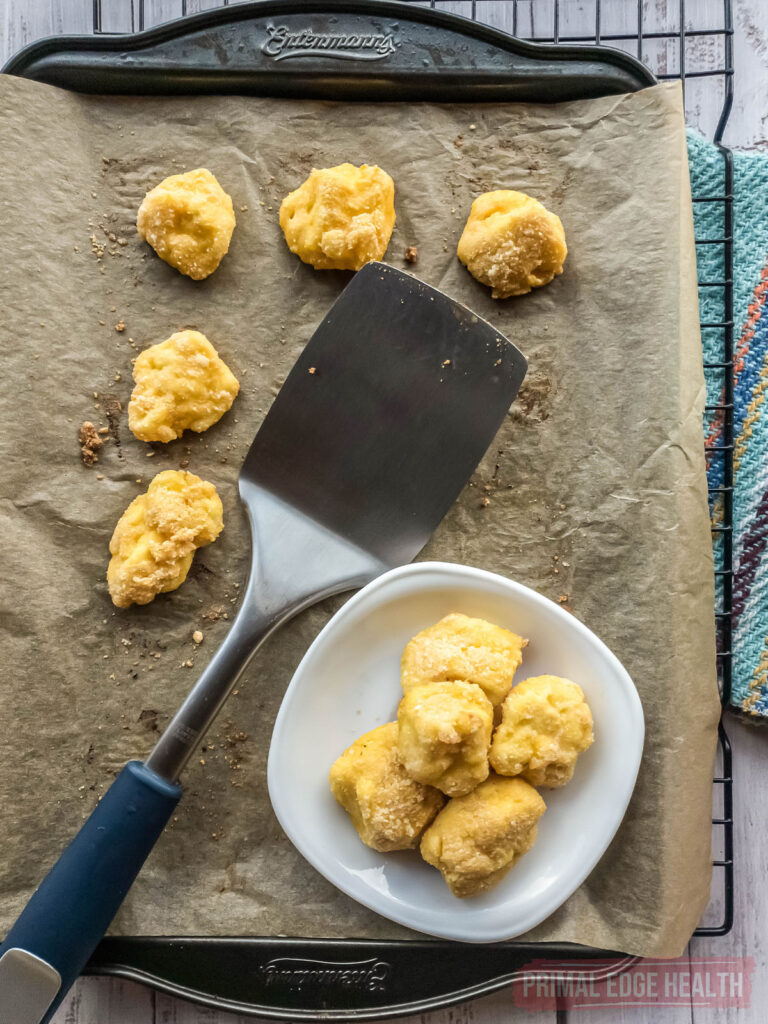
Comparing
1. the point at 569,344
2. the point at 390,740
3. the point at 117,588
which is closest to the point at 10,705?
the point at 117,588

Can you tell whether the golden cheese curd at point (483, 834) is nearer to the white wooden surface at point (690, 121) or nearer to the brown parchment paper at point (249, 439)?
the brown parchment paper at point (249, 439)

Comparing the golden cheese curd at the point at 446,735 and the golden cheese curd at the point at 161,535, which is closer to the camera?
the golden cheese curd at the point at 446,735

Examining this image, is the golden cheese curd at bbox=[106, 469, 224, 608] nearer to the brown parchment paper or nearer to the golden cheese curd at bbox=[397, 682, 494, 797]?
the brown parchment paper

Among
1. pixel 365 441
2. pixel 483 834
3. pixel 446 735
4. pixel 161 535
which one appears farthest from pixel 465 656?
pixel 161 535

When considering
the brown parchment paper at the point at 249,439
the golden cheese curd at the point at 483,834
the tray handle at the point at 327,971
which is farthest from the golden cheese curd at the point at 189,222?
the tray handle at the point at 327,971

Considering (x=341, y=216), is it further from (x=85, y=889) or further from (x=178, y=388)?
(x=85, y=889)

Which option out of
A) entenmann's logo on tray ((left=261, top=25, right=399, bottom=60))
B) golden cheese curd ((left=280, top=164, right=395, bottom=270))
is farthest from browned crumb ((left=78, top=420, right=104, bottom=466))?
entenmann's logo on tray ((left=261, top=25, right=399, bottom=60))

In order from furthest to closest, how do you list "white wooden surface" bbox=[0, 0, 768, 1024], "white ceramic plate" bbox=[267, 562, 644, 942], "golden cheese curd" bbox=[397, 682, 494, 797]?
1. "white wooden surface" bbox=[0, 0, 768, 1024]
2. "white ceramic plate" bbox=[267, 562, 644, 942]
3. "golden cheese curd" bbox=[397, 682, 494, 797]
